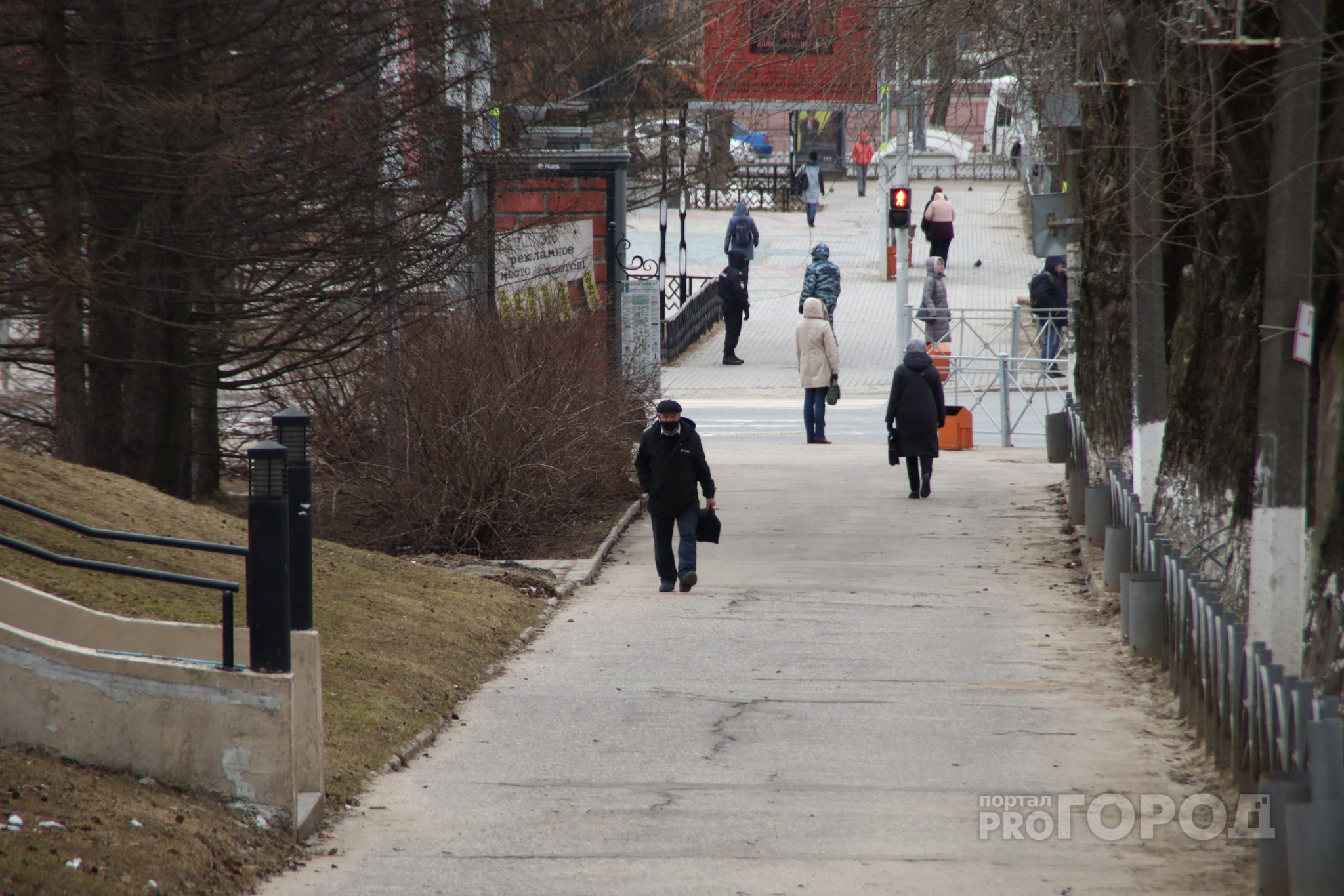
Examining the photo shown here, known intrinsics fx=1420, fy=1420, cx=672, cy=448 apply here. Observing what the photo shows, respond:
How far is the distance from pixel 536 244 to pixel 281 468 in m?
10.9

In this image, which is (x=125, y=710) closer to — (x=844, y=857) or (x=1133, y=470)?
(x=844, y=857)

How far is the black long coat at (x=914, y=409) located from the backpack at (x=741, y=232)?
1470 centimetres

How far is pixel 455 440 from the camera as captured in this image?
12.4 meters

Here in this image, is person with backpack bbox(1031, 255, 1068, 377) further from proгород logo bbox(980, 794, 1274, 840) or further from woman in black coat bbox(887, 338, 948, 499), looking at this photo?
proгород logo bbox(980, 794, 1274, 840)

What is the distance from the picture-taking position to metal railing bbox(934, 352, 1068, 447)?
20109 mm

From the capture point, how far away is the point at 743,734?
7.00 meters

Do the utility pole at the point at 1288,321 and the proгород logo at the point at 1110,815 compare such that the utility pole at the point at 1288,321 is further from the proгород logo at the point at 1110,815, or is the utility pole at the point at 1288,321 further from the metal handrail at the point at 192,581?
the metal handrail at the point at 192,581

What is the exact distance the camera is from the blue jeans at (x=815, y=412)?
1925cm

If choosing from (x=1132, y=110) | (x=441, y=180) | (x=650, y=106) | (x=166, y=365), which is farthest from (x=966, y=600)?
(x=650, y=106)

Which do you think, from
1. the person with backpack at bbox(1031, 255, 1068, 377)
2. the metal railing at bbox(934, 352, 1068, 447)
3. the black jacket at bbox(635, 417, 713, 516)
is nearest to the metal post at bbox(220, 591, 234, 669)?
the black jacket at bbox(635, 417, 713, 516)

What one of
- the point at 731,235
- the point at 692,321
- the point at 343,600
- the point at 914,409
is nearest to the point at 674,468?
the point at 343,600

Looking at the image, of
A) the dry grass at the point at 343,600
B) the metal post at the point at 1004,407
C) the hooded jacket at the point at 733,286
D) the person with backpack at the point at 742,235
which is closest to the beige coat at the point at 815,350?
the metal post at the point at 1004,407

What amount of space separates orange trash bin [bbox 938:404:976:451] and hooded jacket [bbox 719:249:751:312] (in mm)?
8460

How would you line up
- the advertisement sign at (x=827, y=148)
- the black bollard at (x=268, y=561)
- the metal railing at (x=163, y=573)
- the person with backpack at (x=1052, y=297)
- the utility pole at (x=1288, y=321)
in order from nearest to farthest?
the black bollard at (x=268, y=561) → the metal railing at (x=163, y=573) → the utility pole at (x=1288, y=321) → the person with backpack at (x=1052, y=297) → the advertisement sign at (x=827, y=148)
